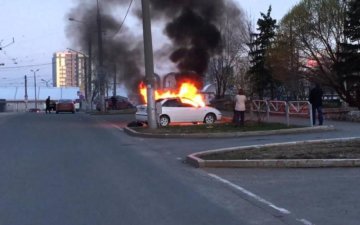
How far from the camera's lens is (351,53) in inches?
1145

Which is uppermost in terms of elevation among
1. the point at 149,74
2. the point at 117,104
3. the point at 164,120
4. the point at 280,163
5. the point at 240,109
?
the point at 149,74

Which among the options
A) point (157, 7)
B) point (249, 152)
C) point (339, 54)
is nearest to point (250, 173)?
point (249, 152)

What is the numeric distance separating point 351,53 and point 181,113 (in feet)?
32.2

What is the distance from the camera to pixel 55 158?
13.6 metres

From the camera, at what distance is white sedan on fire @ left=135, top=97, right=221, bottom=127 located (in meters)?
25.1

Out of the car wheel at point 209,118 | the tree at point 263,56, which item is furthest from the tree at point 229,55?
the car wheel at point 209,118

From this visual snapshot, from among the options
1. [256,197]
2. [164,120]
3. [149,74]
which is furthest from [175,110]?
[256,197]

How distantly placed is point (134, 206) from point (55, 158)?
20.6 ft

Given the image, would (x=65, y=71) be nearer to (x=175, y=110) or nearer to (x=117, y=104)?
(x=117, y=104)

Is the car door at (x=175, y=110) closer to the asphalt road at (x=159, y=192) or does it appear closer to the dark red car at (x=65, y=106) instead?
the asphalt road at (x=159, y=192)

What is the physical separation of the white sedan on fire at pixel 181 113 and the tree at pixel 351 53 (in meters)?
7.87

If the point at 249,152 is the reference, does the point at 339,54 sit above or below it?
above

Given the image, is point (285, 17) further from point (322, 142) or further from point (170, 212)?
point (170, 212)

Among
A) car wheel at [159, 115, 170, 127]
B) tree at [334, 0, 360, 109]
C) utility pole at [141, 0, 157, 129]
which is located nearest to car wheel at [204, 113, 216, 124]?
car wheel at [159, 115, 170, 127]
